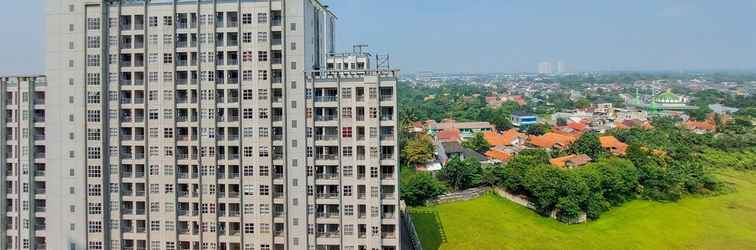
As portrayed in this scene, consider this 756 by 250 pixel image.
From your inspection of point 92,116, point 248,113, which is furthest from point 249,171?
point 92,116

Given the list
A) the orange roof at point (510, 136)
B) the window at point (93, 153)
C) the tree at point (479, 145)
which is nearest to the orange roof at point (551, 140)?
the orange roof at point (510, 136)

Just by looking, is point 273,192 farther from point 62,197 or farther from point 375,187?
point 62,197

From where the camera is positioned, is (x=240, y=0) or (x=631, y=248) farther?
(x=631, y=248)

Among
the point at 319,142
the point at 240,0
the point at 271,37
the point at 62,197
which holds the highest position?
the point at 240,0

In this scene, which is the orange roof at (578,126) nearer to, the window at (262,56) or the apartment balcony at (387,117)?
the apartment balcony at (387,117)

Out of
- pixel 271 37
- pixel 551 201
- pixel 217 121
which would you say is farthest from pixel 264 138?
pixel 551 201
